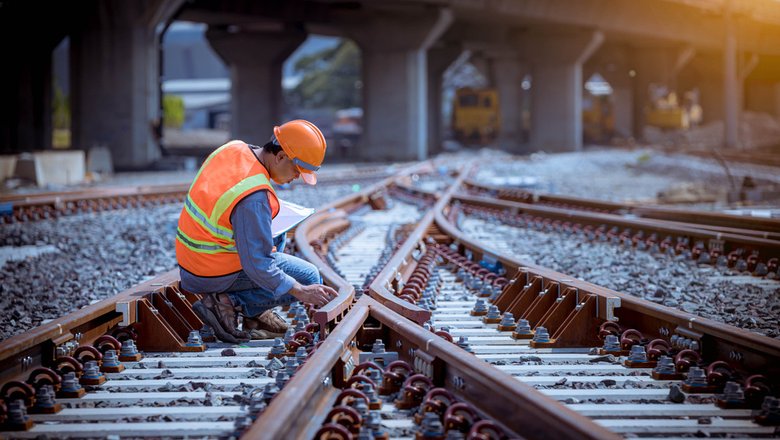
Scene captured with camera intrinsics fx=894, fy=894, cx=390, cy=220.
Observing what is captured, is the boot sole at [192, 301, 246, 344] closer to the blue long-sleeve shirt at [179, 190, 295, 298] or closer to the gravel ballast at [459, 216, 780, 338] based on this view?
the blue long-sleeve shirt at [179, 190, 295, 298]

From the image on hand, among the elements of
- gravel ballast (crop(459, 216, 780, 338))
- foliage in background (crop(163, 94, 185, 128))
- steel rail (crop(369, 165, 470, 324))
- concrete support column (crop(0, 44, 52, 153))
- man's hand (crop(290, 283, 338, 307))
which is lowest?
gravel ballast (crop(459, 216, 780, 338))

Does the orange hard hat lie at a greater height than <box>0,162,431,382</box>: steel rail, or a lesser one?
greater

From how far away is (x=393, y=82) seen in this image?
1414 inches

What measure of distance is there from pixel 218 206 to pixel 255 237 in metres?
0.27

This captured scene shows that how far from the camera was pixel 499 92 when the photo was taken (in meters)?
53.3

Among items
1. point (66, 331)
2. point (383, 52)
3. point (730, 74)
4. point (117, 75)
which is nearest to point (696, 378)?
point (66, 331)

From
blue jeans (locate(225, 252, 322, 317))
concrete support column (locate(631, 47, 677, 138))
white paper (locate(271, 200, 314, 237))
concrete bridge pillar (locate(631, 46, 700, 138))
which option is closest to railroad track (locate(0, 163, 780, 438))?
blue jeans (locate(225, 252, 322, 317))

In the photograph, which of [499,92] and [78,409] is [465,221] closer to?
[78,409]

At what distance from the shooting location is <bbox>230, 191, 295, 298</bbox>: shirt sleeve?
4551 mm

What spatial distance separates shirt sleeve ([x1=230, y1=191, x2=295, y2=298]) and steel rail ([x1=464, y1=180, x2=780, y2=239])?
5.92 meters

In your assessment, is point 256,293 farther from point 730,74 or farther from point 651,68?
point 651,68

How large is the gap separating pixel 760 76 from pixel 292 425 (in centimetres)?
7472

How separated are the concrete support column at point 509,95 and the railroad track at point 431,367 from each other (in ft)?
155

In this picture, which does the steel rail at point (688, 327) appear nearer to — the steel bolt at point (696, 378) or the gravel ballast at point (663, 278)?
the steel bolt at point (696, 378)
